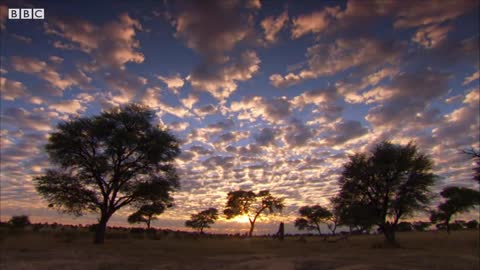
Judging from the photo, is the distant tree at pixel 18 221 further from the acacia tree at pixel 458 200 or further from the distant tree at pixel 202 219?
the acacia tree at pixel 458 200

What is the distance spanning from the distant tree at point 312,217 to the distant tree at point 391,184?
4295 centimetres

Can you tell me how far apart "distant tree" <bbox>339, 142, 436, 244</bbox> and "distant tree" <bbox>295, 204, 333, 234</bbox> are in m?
43.0

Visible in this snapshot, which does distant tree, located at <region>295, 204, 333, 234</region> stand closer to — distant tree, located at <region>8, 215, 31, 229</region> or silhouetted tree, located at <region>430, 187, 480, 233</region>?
silhouetted tree, located at <region>430, 187, 480, 233</region>

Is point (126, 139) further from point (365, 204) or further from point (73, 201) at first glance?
point (365, 204)

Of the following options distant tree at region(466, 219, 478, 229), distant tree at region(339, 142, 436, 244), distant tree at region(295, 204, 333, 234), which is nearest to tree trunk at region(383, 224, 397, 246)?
distant tree at region(339, 142, 436, 244)

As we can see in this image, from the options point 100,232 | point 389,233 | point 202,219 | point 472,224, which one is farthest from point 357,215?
point 472,224

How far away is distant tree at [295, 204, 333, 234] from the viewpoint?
72.4 metres

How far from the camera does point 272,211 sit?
213 ft

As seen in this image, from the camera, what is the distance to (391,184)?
2878 centimetres

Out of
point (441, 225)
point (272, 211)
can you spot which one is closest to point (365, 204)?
point (272, 211)

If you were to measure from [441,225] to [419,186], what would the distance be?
71.4m

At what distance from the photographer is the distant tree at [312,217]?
72356 millimetres

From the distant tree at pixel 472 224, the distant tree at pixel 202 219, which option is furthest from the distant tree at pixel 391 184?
the distant tree at pixel 472 224

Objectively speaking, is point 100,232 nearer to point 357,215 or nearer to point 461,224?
point 357,215
